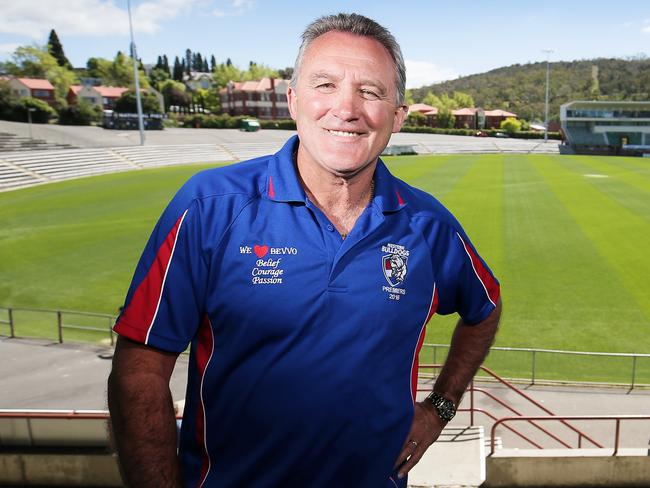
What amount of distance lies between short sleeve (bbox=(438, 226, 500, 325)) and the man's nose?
669 mm

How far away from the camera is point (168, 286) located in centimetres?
170

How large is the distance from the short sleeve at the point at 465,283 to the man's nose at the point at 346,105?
2.19 feet

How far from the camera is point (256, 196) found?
1.87 meters

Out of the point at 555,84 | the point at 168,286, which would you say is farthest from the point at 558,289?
the point at 555,84

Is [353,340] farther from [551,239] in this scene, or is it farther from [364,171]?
[551,239]

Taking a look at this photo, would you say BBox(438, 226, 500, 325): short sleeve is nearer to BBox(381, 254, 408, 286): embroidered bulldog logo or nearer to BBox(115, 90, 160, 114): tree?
BBox(381, 254, 408, 286): embroidered bulldog logo

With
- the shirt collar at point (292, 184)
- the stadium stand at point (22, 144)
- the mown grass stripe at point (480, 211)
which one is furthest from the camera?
the stadium stand at point (22, 144)

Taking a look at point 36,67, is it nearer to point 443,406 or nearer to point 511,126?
point 511,126

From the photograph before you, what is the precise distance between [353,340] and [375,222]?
0.46 meters

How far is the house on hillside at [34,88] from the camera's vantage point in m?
80.2

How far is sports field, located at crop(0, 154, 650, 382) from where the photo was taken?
1469 cm

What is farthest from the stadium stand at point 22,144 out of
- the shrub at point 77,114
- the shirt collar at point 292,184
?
the shirt collar at point 292,184

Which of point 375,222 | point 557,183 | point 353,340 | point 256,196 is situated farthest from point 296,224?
point 557,183

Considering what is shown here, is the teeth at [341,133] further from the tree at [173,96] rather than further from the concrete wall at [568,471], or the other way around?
the tree at [173,96]
